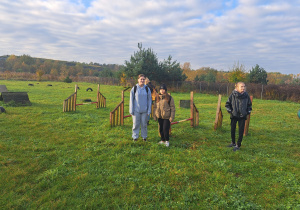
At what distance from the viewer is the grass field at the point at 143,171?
10.1 feet

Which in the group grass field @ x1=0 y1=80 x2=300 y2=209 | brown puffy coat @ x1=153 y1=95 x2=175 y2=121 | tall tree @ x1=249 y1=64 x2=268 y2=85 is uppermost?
tall tree @ x1=249 y1=64 x2=268 y2=85

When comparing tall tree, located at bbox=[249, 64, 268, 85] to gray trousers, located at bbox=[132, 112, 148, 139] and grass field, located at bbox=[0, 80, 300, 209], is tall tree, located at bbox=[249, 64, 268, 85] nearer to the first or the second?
grass field, located at bbox=[0, 80, 300, 209]

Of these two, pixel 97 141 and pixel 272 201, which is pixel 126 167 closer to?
Answer: pixel 97 141

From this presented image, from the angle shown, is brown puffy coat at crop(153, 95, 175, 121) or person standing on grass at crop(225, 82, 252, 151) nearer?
person standing on grass at crop(225, 82, 252, 151)

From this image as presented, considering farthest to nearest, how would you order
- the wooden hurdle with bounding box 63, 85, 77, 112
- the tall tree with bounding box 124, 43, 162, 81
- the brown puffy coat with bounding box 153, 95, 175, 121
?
the tall tree with bounding box 124, 43, 162, 81
the wooden hurdle with bounding box 63, 85, 77, 112
the brown puffy coat with bounding box 153, 95, 175, 121

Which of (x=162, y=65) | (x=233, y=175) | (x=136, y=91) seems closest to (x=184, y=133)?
(x=136, y=91)

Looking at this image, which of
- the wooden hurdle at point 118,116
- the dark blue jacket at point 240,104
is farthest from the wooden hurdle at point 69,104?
Result: the dark blue jacket at point 240,104

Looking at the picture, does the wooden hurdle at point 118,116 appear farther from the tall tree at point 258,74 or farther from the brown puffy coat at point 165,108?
the tall tree at point 258,74

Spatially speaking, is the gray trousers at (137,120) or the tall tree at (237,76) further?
the tall tree at (237,76)

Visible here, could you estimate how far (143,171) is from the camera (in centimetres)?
Answer: 402

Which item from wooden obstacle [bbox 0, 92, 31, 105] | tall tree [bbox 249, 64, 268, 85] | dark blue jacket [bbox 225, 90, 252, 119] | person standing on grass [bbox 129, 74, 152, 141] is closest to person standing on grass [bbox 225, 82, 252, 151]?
dark blue jacket [bbox 225, 90, 252, 119]

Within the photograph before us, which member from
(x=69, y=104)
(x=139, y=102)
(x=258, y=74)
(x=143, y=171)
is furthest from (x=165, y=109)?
(x=258, y=74)

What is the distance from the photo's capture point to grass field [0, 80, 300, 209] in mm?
3082

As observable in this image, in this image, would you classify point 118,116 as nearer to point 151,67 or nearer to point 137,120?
point 137,120
